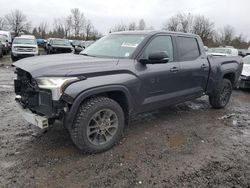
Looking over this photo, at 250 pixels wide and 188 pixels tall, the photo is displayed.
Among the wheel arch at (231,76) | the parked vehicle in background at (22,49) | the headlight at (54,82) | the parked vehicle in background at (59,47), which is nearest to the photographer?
the headlight at (54,82)

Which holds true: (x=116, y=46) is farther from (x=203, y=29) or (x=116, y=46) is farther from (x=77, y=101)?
(x=203, y=29)

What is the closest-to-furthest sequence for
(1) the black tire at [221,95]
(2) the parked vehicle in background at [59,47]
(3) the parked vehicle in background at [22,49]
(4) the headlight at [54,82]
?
(4) the headlight at [54,82]
(1) the black tire at [221,95]
(3) the parked vehicle in background at [22,49]
(2) the parked vehicle in background at [59,47]

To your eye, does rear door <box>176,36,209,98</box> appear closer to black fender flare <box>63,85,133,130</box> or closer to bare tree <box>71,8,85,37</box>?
black fender flare <box>63,85,133,130</box>

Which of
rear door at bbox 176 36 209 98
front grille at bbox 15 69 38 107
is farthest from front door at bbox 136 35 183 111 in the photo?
front grille at bbox 15 69 38 107

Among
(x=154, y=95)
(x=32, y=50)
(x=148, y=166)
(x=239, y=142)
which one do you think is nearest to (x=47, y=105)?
(x=148, y=166)

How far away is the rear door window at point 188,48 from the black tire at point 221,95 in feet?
4.03

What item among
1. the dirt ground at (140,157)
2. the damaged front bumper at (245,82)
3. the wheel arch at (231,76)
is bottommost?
the dirt ground at (140,157)

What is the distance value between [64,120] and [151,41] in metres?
2.12

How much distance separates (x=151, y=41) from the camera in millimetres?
4570

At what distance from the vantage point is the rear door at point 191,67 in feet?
16.8

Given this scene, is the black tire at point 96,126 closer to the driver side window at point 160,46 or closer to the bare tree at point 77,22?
the driver side window at point 160,46

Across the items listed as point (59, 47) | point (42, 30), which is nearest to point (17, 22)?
point (42, 30)

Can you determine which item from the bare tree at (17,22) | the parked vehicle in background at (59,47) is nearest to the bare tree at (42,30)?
the bare tree at (17,22)

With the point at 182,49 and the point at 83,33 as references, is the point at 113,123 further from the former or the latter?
the point at 83,33
